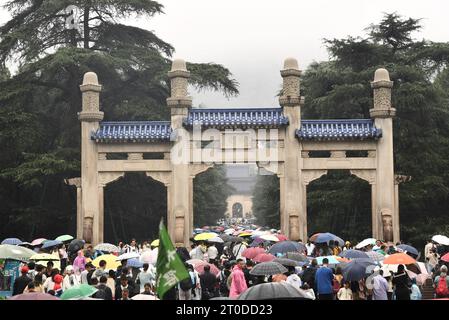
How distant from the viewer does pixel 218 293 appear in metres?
16.7

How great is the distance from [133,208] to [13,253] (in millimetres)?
19615

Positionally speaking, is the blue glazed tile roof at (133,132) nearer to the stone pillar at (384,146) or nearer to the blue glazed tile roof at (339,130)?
the blue glazed tile roof at (339,130)

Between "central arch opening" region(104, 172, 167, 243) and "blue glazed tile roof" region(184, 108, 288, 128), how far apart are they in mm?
8145

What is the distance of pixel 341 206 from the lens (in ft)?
118

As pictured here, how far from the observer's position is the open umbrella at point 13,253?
1736cm

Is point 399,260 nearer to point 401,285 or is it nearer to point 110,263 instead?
point 401,285

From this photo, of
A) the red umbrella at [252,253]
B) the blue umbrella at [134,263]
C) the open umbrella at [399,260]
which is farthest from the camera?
the red umbrella at [252,253]

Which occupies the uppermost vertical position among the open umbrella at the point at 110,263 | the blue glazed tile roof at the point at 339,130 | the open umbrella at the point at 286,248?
the blue glazed tile roof at the point at 339,130

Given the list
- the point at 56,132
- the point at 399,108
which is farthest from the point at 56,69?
the point at 399,108

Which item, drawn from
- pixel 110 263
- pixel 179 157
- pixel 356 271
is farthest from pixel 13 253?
pixel 179 157

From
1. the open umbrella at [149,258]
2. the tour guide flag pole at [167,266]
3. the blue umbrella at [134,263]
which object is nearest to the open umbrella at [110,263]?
the blue umbrella at [134,263]

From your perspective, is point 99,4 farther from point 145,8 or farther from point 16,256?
point 16,256

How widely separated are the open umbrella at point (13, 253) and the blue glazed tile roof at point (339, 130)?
13.5 meters
